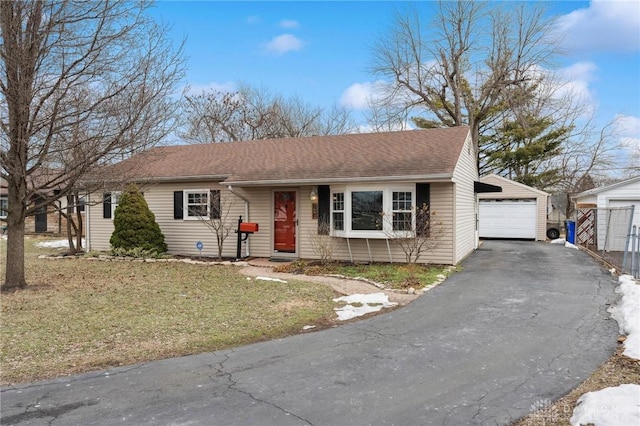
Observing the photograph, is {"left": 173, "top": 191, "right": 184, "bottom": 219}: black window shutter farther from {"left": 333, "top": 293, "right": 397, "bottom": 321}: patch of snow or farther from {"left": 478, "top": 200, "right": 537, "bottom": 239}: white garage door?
{"left": 478, "top": 200, "right": 537, "bottom": 239}: white garage door

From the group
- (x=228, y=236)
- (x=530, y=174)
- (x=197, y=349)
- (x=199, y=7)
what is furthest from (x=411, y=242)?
(x=530, y=174)

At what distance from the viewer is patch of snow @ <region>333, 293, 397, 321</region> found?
6520mm

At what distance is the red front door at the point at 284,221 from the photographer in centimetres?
1279

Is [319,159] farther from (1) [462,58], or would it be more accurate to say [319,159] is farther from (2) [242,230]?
(1) [462,58]

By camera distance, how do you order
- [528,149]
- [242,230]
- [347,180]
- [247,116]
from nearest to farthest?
[347,180], [242,230], [528,149], [247,116]

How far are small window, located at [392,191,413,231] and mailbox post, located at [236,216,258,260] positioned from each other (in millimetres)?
4180

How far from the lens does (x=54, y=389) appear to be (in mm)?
3846

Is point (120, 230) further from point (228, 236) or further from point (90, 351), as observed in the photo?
point (90, 351)

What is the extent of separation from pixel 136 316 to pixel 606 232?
13331 mm

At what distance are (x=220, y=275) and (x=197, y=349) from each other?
523 centimetres

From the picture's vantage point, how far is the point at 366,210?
11.2 metres

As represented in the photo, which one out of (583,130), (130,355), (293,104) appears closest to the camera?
(130,355)

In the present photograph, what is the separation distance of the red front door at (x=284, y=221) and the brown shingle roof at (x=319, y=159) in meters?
0.81

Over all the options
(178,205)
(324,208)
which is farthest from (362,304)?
(178,205)
